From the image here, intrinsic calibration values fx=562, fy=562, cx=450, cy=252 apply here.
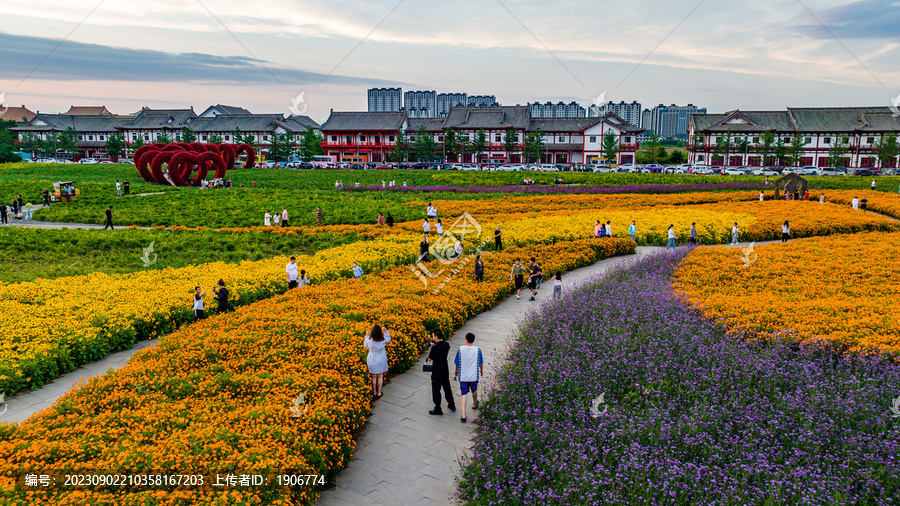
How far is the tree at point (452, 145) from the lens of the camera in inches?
3219

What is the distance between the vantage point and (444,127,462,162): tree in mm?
81750

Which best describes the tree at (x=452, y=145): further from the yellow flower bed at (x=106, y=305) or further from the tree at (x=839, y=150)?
the yellow flower bed at (x=106, y=305)

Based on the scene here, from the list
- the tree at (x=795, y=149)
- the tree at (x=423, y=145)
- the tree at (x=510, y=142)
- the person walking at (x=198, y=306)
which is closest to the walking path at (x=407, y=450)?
the person walking at (x=198, y=306)

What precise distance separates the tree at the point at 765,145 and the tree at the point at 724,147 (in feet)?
11.1

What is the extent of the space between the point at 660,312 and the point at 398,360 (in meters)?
5.79

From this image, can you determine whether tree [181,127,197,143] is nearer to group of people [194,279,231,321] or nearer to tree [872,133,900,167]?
group of people [194,279,231,321]

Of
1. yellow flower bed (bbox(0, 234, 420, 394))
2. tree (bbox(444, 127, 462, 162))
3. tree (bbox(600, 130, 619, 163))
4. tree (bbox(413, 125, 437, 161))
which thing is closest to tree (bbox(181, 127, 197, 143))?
tree (bbox(413, 125, 437, 161))

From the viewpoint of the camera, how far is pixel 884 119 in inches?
2876

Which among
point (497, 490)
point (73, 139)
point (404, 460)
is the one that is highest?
point (73, 139)

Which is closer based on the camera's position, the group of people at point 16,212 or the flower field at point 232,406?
the flower field at point 232,406

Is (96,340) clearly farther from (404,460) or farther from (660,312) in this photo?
(660,312)

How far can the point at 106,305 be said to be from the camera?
13367 millimetres

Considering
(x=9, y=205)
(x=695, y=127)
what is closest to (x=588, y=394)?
(x=9, y=205)

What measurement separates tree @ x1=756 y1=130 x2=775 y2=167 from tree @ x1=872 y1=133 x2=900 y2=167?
37.1 ft
